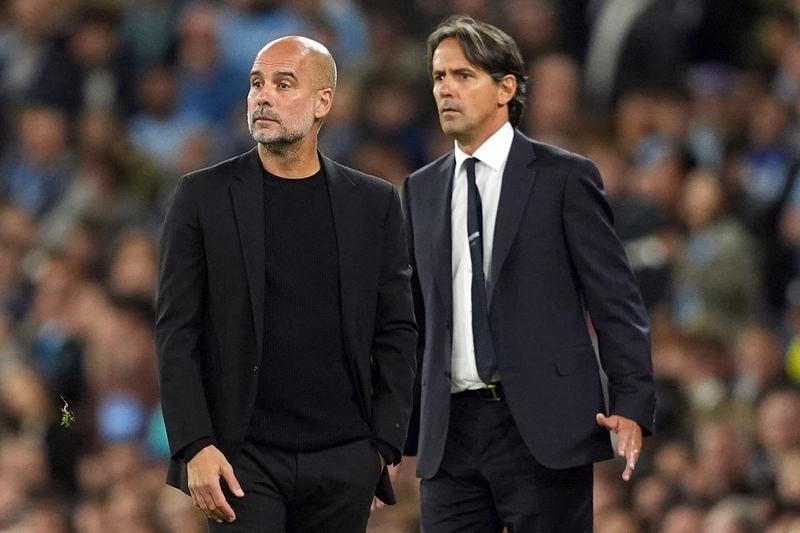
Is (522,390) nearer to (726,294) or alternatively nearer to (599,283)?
(599,283)

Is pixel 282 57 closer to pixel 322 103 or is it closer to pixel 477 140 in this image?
pixel 322 103

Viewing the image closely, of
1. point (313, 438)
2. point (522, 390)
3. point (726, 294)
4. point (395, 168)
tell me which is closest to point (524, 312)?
point (522, 390)

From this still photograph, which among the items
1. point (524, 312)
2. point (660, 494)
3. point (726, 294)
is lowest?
point (660, 494)

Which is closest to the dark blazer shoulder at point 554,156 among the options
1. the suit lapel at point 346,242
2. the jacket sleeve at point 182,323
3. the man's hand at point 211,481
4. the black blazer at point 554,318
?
the black blazer at point 554,318

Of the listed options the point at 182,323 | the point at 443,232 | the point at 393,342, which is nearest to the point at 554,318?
the point at 443,232

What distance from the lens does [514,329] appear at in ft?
14.4

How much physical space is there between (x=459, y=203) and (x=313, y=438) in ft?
3.04

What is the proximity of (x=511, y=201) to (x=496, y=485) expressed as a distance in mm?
697

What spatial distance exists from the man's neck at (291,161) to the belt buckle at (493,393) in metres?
0.74

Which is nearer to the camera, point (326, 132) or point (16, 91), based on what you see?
point (326, 132)

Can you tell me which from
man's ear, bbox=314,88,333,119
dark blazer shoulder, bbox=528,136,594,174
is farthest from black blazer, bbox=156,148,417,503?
dark blazer shoulder, bbox=528,136,594,174

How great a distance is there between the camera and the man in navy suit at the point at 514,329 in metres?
4.34

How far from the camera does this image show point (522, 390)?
14.3ft

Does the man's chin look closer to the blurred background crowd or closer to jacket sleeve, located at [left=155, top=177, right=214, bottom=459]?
jacket sleeve, located at [left=155, top=177, right=214, bottom=459]
